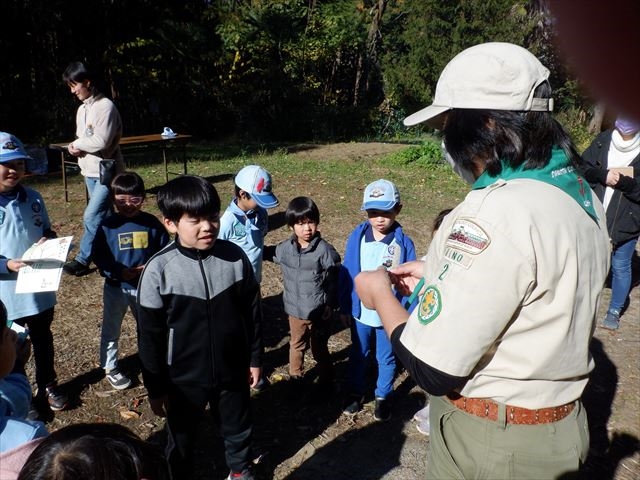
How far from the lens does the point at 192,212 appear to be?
2398 mm

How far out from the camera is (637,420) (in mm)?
3367

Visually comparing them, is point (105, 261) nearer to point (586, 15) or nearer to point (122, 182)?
point (122, 182)

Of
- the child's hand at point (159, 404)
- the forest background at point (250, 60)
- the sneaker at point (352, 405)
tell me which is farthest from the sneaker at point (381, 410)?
the forest background at point (250, 60)

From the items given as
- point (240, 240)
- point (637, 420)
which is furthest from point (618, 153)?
point (240, 240)

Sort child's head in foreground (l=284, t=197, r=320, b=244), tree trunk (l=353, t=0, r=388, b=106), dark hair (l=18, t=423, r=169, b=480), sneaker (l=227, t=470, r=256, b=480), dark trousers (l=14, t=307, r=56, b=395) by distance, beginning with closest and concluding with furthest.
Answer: dark hair (l=18, t=423, r=169, b=480) < sneaker (l=227, t=470, r=256, b=480) < dark trousers (l=14, t=307, r=56, b=395) < child's head in foreground (l=284, t=197, r=320, b=244) < tree trunk (l=353, t=0, r=388, b=106)

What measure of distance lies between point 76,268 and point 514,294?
4.56 meters

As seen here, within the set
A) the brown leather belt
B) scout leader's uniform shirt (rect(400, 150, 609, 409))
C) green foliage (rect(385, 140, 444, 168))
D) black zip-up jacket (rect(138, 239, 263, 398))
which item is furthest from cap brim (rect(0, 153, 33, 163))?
green foliage (rect(385, 140, 444, 168))

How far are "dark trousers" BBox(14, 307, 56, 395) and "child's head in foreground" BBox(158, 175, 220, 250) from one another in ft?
4.04

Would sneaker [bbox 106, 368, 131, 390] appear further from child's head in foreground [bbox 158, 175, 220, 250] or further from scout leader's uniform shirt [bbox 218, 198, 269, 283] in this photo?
child's head in foreground [bbox 158, 175, 220, 250]

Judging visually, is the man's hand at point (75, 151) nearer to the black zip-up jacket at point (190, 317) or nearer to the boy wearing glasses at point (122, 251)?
the boy wearing glasses at point (122, 251)

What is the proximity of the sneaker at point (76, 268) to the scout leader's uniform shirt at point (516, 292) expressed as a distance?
13.4 feet

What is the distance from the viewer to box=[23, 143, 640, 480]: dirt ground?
2912 millimetres

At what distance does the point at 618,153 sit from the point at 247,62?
15509 millimetres

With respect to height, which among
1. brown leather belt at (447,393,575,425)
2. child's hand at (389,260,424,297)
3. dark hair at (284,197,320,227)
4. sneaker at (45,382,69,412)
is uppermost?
child's hand at (389,260,424,297)
